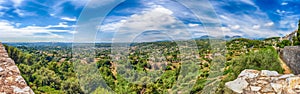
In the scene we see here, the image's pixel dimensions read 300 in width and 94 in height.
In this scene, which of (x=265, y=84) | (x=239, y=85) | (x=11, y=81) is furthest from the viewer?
(x=239, y=85)

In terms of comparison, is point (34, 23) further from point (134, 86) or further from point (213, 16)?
point (213, 16)

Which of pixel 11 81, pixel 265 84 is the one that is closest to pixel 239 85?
pixel 265 84

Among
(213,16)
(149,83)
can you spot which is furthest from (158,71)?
(213,16)

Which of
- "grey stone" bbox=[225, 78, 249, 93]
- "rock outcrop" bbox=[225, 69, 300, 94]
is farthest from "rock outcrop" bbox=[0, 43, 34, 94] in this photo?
"grey stone" bbox=[225, 78, 249, 93]

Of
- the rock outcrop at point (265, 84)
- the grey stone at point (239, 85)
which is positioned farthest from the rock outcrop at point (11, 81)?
the grey stone at point (239, 85)

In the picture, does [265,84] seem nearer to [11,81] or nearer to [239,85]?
[239,85]

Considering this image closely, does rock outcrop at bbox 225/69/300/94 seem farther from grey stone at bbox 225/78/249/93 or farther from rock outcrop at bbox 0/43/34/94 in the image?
rock outcrop at bbox 0/43/34/94
